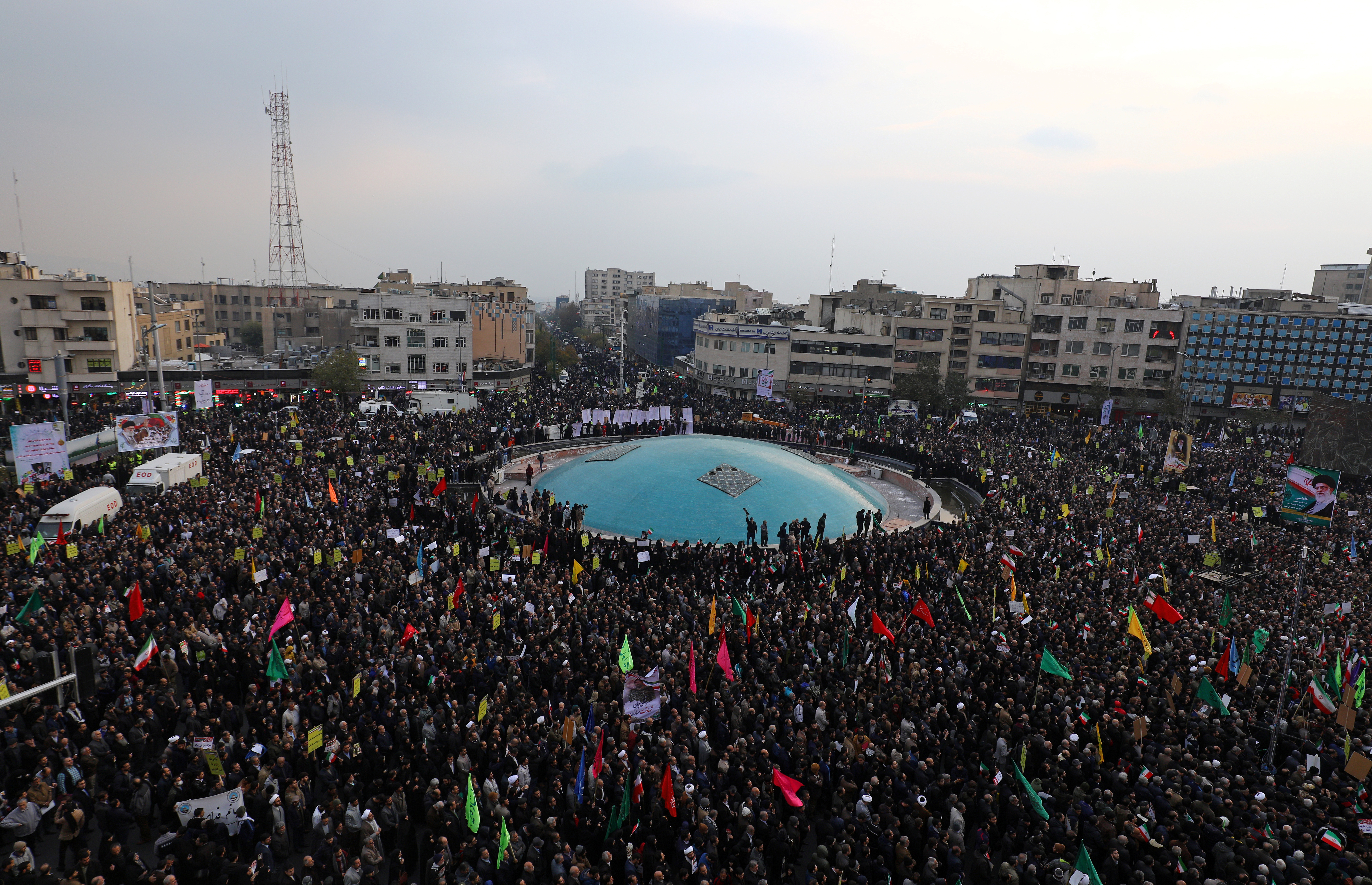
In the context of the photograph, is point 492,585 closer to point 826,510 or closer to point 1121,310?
point 826,510

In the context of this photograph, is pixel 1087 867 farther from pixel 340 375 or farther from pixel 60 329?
pixel 60 329

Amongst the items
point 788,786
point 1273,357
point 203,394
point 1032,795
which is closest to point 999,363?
point 1273,357

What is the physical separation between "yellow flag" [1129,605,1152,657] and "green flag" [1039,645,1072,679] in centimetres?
232

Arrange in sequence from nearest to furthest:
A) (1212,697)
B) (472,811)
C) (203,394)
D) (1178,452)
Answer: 1. (472,811)
2. (1212,697)
3. (1178,452)
4. (203,394)

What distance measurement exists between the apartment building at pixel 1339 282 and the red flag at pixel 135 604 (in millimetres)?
128911

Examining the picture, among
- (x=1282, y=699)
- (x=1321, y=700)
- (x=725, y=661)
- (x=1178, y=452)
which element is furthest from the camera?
(x=1178, y=452)

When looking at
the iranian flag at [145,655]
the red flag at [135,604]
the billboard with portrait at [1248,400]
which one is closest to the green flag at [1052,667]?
the iranian flag at [145,655]

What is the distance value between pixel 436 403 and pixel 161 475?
22969mm

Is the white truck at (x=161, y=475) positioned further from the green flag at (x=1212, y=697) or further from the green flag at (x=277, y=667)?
the green flag at (x=1212, y=697)

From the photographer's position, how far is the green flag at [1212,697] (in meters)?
14.6

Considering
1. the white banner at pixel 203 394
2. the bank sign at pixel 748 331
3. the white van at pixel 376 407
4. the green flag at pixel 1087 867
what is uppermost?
the bank sign at pixel 748 331

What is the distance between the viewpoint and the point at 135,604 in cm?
1689

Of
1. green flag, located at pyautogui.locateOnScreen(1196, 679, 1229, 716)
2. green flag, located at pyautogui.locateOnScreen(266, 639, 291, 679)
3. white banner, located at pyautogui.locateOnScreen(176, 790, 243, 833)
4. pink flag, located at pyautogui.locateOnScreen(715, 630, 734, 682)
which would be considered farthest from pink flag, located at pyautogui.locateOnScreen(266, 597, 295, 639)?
green flag, located at pyautogui.locateOnScreen(1196, 679, 1229, 716)

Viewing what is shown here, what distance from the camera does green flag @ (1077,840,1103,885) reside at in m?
9.76
